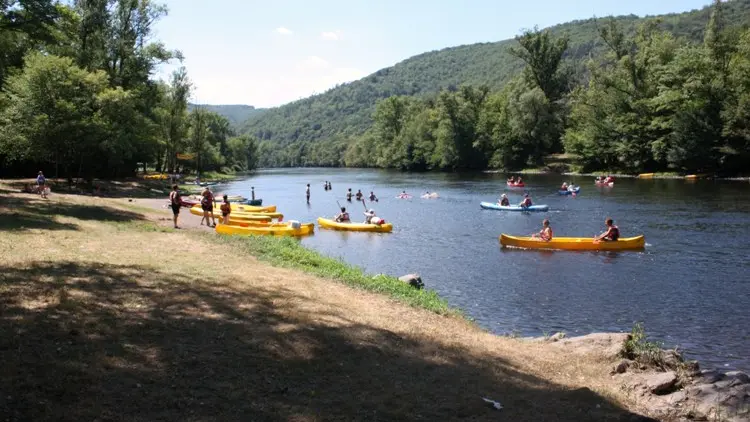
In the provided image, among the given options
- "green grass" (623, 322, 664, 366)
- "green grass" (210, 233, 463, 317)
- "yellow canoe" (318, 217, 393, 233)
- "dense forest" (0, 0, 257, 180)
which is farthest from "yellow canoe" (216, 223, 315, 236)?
"green grass" (623, 322, 664, 366)

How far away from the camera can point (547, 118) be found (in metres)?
85.2

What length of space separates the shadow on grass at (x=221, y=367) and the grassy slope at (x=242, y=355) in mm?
24

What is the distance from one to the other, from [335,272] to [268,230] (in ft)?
38.0

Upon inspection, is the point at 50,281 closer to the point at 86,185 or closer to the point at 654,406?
the point at 654,406

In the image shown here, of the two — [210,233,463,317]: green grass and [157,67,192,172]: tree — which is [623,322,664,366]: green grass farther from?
[157,67,192,172]: tree

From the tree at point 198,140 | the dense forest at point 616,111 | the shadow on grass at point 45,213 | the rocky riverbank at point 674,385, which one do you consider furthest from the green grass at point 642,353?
the tree at point 198,140

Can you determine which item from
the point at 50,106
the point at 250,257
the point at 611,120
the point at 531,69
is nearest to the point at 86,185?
the point at 50,106

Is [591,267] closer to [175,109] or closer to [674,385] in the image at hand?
[674,385]

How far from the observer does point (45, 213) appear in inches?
763

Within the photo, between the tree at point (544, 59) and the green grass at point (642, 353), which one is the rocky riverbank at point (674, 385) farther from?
the tree at point (544, 59)

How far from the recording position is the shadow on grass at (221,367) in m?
5.70

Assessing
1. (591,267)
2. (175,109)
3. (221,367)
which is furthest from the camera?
(175,109)

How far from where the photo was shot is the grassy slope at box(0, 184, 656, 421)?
5.83m

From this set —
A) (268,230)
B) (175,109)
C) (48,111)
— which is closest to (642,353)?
(268,230)
